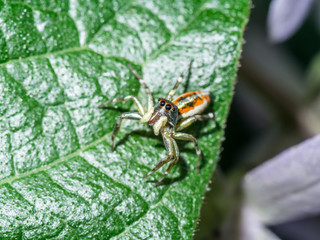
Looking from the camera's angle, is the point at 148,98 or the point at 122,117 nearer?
the point at 122,117

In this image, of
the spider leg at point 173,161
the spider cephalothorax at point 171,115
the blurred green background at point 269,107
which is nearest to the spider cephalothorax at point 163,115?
the spider cephalothorax at point 171,115

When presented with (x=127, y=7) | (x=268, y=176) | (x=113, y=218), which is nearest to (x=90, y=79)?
(x=127, y=7)

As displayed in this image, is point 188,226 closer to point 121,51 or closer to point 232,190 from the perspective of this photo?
point 232,190

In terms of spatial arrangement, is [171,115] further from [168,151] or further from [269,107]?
[269,107]

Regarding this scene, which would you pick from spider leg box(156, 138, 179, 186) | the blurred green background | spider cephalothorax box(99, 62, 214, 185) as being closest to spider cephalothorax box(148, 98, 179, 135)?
spider cephalothorax box(99, 62, 214, 185)

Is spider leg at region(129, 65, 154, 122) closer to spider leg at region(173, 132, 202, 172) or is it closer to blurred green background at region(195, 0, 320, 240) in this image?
spider leg at region(173, 132, 202, 172)

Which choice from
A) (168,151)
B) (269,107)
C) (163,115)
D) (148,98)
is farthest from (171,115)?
(269,107)
